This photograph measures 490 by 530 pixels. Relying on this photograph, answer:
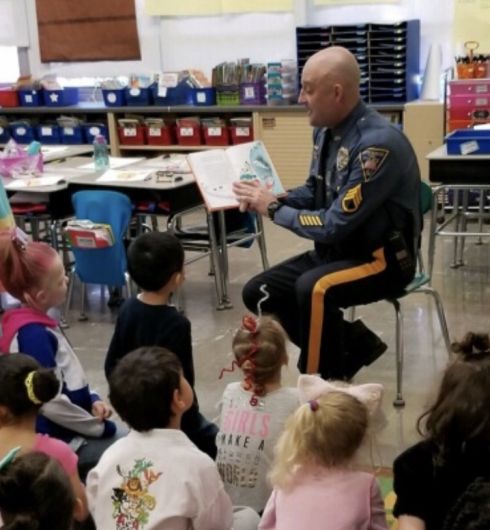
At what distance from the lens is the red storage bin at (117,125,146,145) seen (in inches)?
311

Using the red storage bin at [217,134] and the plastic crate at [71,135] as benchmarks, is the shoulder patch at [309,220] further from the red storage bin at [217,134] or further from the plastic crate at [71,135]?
the plastic crate at [71,135]

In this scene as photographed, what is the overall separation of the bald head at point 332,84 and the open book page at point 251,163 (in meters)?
0.78

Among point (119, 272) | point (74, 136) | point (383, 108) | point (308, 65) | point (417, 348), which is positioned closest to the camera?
point (308, 65)

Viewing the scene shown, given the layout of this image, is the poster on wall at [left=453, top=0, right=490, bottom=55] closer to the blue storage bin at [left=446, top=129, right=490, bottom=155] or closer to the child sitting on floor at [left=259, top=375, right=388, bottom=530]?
the blue storage bin at [left=446, top=129, right=490, bottom=155]

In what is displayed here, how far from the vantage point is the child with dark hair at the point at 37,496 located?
1501 mm

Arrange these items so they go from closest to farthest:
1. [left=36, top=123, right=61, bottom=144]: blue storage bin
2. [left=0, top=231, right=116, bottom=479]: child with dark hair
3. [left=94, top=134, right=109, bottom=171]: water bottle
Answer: [left=0, top=231, right=116, bottom=479]: child with dark hair
[left=94, top=134, right=109, bottom=171]: water bottle
[left=36, top=123, right=61, bottom=144]: blue storage bin

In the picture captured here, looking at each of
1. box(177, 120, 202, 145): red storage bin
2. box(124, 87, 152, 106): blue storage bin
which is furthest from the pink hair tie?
box(124, 87, 152, 106): blue storage bin

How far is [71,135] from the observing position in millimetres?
8125

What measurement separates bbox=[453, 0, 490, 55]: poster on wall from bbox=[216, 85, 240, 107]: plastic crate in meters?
1.82

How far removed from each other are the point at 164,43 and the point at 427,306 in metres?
4.49

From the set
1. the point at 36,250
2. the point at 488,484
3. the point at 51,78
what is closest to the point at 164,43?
the point at 51,78

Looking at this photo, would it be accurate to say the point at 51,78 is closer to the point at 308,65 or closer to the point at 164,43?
the point at 164,43

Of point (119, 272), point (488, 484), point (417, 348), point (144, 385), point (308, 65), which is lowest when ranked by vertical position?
point (417, 348)

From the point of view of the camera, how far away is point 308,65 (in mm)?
3498
